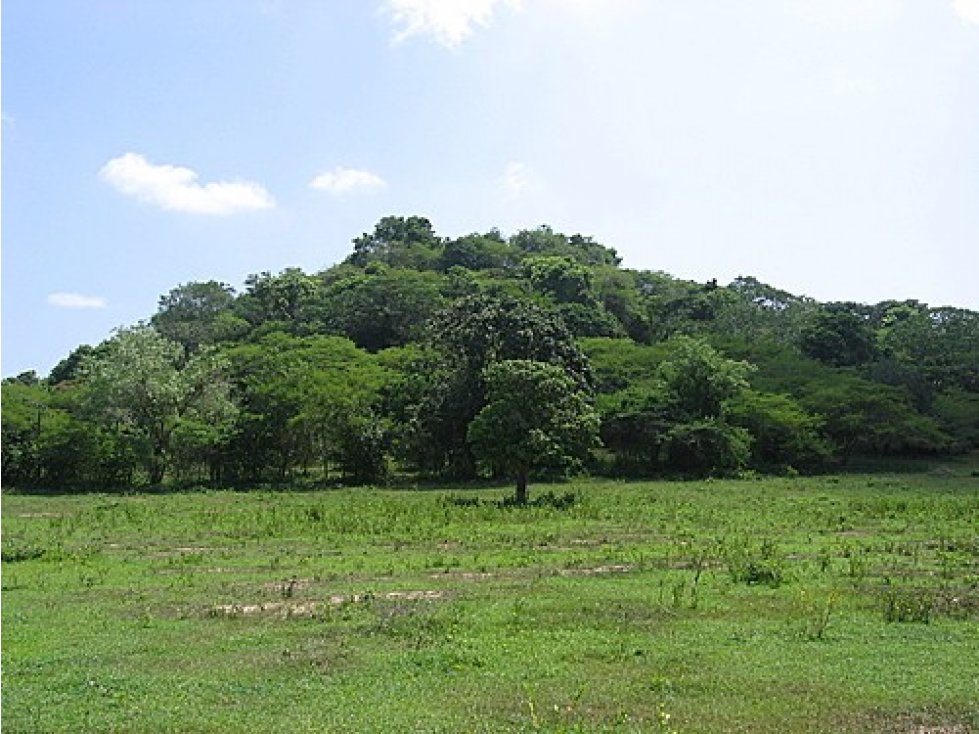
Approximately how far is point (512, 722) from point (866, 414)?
190 feet

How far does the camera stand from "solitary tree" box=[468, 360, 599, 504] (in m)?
38.3

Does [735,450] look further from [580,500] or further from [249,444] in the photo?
[249,444]

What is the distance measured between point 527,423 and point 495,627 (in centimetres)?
2359

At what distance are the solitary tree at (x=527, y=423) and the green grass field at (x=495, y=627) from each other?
779 cm

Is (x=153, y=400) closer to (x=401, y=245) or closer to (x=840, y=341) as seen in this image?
(x=840, y=341)

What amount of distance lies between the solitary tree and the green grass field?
7.79 m

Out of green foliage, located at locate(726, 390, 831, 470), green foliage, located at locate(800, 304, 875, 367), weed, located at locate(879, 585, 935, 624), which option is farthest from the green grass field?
green foliage, located at locate(800, 304, 875, 367)

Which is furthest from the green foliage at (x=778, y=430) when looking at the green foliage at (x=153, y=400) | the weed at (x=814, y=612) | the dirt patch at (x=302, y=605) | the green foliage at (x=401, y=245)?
the green foliage at (x=401, y=245)

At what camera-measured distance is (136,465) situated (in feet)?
178

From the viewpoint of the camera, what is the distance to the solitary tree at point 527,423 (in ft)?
126

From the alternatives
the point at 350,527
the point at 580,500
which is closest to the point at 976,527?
the point at 580,500

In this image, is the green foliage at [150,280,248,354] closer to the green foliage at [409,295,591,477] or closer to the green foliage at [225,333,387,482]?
the green foliage at [225,333,387,482]

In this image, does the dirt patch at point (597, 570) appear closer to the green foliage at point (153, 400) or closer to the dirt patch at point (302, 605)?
the dirt patch at point (302, 605)

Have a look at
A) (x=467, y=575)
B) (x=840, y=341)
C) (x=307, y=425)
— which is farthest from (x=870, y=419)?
(x=467, y=575)
